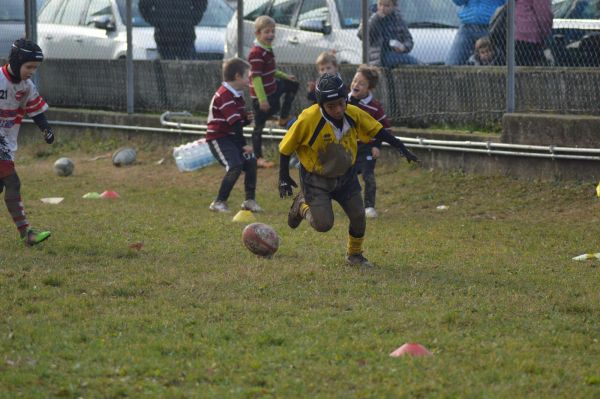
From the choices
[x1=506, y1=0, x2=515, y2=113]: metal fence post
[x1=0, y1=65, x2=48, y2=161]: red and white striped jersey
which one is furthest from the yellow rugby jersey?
[x1=506, y1=0, x2=515, y2=113]: metal fence post

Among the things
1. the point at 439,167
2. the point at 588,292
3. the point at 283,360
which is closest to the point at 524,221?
the point at 439,167

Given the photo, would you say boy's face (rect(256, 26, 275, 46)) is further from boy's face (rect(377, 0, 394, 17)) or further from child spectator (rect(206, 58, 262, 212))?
child spectator (rect(206, 58, 262, 212))

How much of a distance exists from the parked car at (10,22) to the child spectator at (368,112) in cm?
873

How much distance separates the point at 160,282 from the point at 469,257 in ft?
8.49

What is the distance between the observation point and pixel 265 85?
14.1 m

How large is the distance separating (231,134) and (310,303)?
509cm

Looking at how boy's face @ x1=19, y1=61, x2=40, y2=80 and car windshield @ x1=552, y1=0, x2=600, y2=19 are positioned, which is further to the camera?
car windshield @ x1=552, y1=0, x2=600, y2=19

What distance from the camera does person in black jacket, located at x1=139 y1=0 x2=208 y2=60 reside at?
53.8 ft

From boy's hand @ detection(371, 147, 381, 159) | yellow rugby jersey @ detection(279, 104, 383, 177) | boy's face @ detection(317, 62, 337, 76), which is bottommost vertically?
boy's hand @ detection(371, 147, 381, 159)

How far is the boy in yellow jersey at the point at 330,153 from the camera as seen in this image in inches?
334

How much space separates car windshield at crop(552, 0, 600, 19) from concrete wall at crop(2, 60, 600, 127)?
1.91 ft

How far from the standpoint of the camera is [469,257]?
29.7 feet

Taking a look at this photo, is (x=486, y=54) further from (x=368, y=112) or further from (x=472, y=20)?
(x=368, y=112)

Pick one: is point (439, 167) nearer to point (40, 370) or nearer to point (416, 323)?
point (416, 323)
